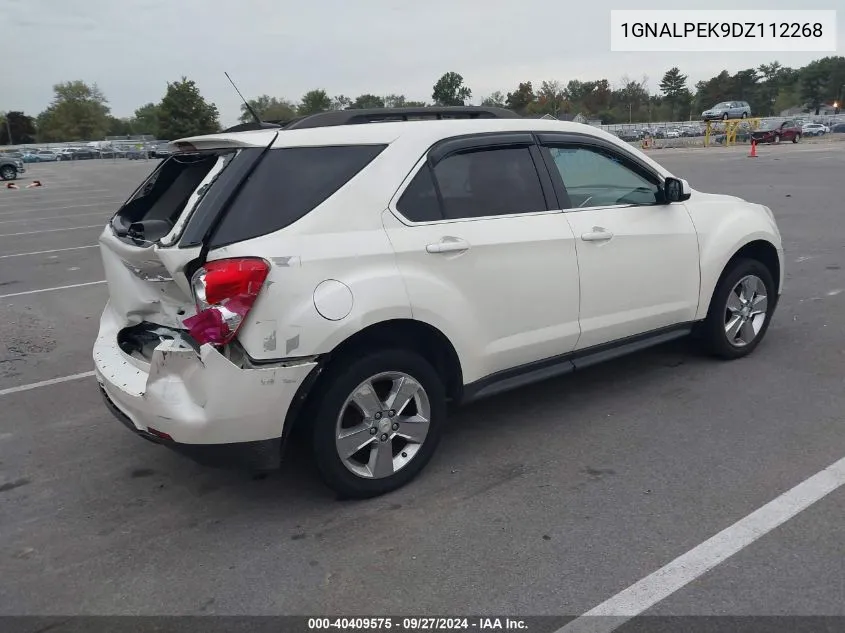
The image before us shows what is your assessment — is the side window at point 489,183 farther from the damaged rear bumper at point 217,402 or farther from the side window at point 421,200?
the damaged rear bumper at point 217,402

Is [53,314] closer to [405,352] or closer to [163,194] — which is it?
[163,194]

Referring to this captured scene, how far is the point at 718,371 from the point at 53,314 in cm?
656

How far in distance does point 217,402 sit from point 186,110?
84162 millimetres

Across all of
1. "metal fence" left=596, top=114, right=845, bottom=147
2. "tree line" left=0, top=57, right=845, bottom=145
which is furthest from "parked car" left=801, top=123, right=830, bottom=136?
"tree line" left=0, top=57, right=845, bottom=145

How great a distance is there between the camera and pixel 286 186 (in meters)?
3.34

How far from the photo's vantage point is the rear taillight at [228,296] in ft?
10.1

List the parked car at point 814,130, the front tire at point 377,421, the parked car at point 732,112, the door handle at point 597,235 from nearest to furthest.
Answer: the front tire at point 377,421 → the door handle at point 597,235 → the parked car at point 814,130 → the parked car at point 732,112

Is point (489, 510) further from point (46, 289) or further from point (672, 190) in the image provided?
point (46, 289)

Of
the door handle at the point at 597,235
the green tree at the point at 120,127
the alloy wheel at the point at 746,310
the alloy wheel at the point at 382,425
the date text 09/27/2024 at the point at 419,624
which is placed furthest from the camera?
the green tree at the point at 120,127

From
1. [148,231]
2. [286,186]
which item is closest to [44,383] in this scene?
[148,231]

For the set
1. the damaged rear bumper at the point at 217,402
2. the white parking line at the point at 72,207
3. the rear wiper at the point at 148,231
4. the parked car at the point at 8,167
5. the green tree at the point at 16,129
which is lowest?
the damaged rear bumper at the point at 217,402

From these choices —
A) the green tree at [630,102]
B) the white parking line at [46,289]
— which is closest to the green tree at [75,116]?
the green tree at [630,102]

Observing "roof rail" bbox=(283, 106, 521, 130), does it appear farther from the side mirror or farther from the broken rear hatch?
the side mirror

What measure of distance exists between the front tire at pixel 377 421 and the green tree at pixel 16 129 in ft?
410
